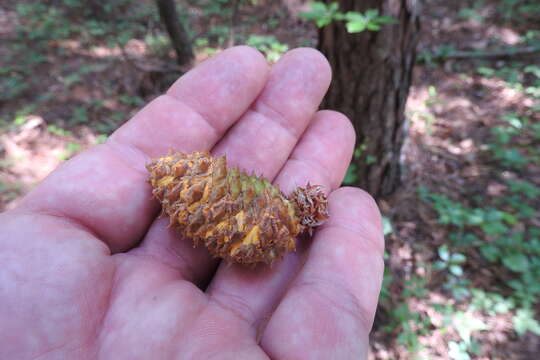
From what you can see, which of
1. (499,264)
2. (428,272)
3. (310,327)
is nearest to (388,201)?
(428,272)

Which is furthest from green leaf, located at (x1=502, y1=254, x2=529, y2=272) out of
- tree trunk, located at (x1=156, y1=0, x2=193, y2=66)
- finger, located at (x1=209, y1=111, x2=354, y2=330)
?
tree trunk, located at (x1=156, y1=0, x2=193, y2=66)

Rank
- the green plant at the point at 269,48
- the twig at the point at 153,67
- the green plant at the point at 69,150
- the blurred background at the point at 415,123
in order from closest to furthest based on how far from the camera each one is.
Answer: the blurred background at the point at 415,123, the green plant at the point at 69,150, the green plant at the point at 269,48, the twig at the point at 153,67

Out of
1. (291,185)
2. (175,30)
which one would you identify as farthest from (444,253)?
(175,30)

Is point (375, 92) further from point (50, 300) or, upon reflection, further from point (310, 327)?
point (50, 300)

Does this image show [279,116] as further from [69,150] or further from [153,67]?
[153,67]

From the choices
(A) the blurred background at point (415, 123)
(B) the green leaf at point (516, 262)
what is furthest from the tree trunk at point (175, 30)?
(B) the green leaf at point (516, 262)

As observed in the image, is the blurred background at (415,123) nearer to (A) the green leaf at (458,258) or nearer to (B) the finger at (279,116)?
(A) the green leaf at (458,258)
